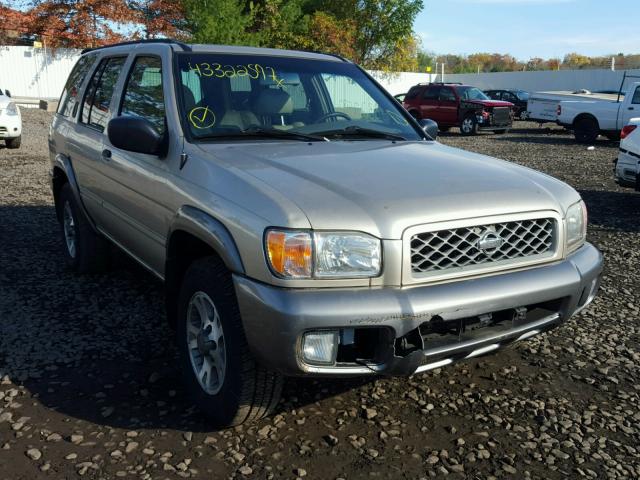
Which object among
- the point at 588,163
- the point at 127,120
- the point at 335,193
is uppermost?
the point at 127,120

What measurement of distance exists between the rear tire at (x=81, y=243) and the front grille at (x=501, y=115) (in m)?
17.8

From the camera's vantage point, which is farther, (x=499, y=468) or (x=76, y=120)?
(x=76, y=120)

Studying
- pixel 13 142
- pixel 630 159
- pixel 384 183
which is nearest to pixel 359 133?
pixel 384 183

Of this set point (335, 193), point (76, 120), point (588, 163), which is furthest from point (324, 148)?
point (588, 163)

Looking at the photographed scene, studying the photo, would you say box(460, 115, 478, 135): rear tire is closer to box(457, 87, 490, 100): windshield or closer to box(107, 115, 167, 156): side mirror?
box(457, 87, 490, 100): windshield

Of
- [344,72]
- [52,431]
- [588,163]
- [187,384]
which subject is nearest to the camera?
A: [52,431]

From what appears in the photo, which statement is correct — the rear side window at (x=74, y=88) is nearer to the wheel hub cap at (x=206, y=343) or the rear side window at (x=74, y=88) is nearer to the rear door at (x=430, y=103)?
the wheel hub cap at (x=206, y=343)

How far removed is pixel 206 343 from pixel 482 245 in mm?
1401

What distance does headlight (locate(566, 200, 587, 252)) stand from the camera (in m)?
3.22

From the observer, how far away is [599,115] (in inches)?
722

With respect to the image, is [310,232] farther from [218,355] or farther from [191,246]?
[191,246]

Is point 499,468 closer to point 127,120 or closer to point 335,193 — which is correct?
point 335,193

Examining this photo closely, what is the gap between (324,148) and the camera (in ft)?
11.4

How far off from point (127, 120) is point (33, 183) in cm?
747
